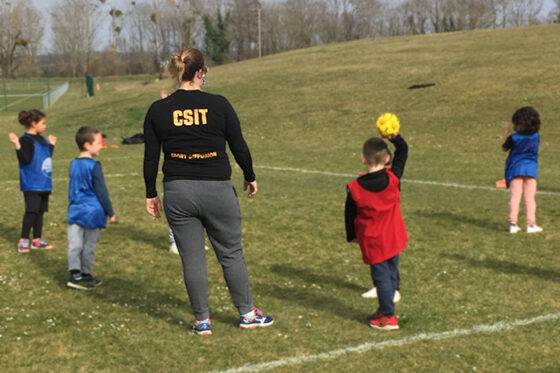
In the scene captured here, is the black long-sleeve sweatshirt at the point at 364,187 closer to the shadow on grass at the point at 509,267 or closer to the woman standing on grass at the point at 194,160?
the woman standing on grass at the point at 194,160

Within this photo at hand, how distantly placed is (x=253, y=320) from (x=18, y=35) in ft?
391

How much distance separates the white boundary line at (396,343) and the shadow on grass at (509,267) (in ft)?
4.82

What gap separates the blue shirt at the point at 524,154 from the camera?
9.25 meters

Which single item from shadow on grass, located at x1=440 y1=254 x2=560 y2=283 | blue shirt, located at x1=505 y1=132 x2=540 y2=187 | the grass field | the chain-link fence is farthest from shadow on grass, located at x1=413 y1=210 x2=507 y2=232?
the chain-link fence

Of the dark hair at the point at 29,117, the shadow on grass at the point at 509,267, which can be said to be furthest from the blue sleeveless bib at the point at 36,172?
the shadow on grass at the point at 509,267

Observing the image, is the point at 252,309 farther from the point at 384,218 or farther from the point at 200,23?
the point at 200,23

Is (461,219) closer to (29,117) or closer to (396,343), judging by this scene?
(396,343)

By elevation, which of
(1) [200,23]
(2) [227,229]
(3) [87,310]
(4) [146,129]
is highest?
(1) [200,23]

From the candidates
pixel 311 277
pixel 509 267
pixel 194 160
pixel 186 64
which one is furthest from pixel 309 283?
pixel 186 64

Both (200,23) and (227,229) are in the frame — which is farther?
(200,23)

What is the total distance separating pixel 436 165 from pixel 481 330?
11877 mm

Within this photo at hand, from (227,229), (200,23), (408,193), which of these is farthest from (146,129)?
(200,23)

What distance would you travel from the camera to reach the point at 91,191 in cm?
705

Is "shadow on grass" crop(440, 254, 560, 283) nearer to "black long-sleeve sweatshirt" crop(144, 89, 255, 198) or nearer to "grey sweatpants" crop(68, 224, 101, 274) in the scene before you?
"black long-sleeve sweatshirt" crop(144, 89, 255, 198)
